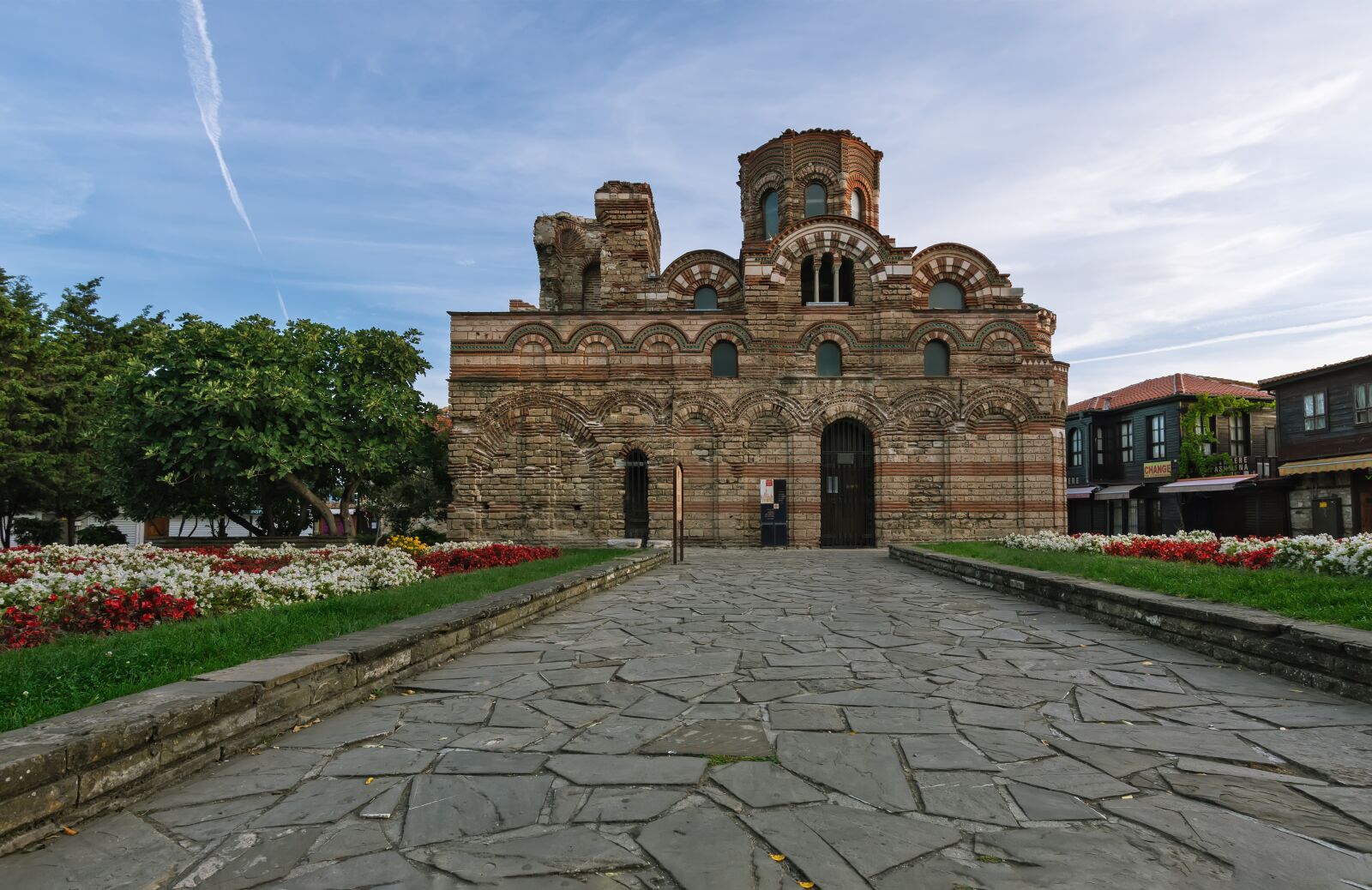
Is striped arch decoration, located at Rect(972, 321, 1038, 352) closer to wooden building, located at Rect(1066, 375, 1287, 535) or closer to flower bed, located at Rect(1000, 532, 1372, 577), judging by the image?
flower bed, located at Rect(1000, 532, 1372, 577)

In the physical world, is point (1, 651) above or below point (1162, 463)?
below

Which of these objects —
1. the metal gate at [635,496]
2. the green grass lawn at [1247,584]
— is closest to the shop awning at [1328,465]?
the green grass lawn at [1247,584]

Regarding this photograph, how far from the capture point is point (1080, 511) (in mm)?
36531

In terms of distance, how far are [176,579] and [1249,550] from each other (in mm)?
12260

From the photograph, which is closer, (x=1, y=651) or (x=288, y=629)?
(x=1, y=651)

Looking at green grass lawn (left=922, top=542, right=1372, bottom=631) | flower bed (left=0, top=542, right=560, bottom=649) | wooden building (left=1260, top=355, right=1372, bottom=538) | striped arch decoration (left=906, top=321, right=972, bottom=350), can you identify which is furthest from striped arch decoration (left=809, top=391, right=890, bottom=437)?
wooden building (left=1260, top=355, right=1372, bottom=538)

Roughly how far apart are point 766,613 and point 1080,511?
33836mm

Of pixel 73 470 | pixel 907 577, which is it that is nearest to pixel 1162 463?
pixel 907 577

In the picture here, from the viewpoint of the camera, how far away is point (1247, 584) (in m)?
6.71

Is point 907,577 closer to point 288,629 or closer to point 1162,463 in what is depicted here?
point 288,629

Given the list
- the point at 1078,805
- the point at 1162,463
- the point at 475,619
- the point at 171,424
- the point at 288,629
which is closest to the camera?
the point at 1078,805

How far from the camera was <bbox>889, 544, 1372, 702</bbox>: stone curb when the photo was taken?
14.2 feet

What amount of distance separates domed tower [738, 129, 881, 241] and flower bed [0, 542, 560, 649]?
16.6 m

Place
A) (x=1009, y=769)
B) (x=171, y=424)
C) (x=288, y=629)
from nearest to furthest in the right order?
(x=1009, y=769)
(x=288, y=629)
(x=171, y=424)
